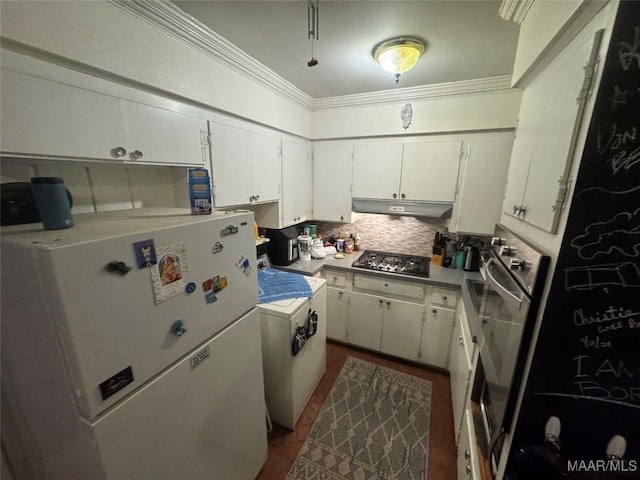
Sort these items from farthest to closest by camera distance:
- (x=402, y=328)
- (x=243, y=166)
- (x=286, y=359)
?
(x=402, y=328)
(x=243, y=166)
(x=286, y=359)

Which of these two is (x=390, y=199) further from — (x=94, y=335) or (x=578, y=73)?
(x=94, y=335)

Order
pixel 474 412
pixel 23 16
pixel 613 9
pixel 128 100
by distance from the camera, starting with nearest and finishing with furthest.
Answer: pixel 613 9
pixel 23 16
pixel 128 100
pixel 474 412

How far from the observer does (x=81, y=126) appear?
95 centimetres

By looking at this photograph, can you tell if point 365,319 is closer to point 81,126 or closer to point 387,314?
point 387,314

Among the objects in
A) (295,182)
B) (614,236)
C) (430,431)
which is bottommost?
(430,431)

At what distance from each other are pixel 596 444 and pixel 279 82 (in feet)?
8.17

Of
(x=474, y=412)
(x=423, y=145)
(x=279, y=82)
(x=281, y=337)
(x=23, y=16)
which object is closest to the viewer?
(x=23, y=16)

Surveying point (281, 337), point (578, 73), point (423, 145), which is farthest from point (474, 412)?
point (423, 145)

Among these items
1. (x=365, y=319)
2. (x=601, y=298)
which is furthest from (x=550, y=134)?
(x=365, y=319)

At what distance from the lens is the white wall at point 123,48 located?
0.81 meters

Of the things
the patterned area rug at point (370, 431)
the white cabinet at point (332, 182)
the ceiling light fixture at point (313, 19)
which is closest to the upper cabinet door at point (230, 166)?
the ceiling light fixture at point (313, 19)

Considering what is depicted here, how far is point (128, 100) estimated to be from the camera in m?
1.09

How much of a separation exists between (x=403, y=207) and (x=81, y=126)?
2.27 m

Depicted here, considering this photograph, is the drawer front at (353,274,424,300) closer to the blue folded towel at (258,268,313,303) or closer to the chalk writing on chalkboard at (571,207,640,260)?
the blue folded towel at (258,268,313,303)
